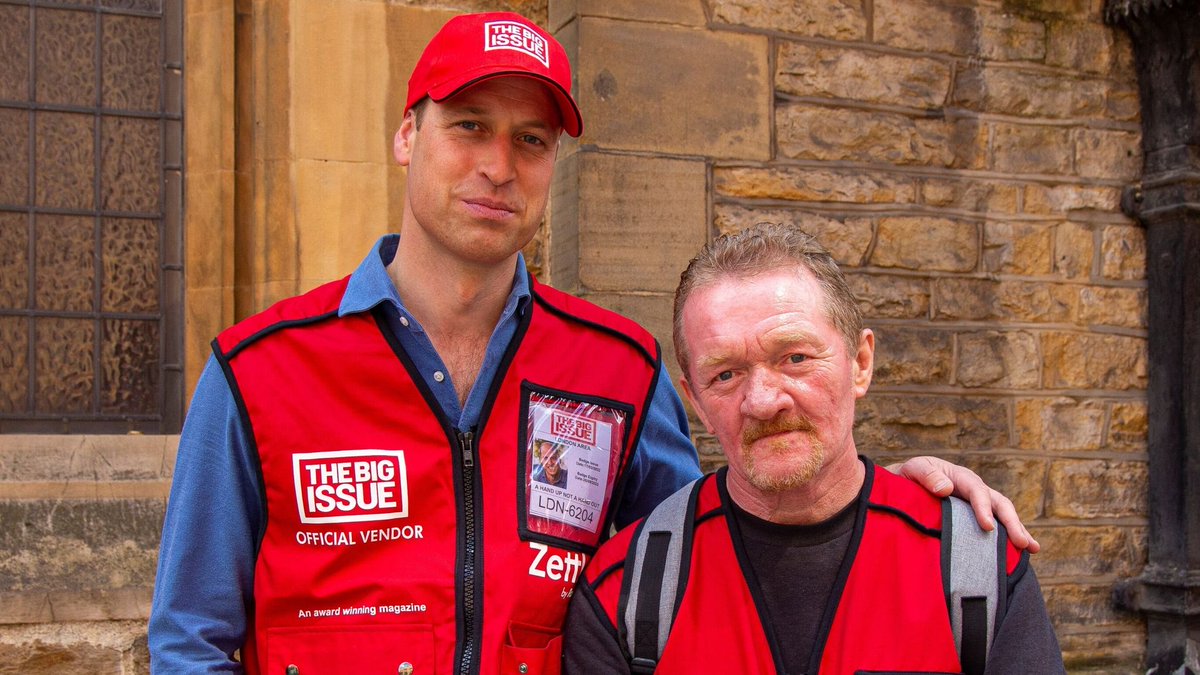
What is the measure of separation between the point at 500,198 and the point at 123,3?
2575 mm

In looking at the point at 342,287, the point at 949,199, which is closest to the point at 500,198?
the point at 342,287

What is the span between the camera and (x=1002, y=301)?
15.9ft

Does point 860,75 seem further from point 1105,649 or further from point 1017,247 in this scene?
point 1105,649

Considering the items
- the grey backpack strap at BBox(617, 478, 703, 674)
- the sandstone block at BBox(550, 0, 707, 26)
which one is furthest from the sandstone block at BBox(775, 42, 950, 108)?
the grey backpack strap at BBox(617, 478, 703, 674)

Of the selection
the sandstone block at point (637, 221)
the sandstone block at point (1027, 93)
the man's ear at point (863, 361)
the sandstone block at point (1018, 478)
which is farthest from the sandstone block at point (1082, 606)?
the man's ear at point (863, 361)

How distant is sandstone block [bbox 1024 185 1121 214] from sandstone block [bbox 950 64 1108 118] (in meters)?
0.29

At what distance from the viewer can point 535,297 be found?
Answer: 2.38 metres

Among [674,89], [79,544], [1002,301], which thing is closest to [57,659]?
[79,544]

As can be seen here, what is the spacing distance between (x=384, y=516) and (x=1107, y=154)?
12.9 ft

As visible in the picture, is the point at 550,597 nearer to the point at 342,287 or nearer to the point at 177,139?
the point at 342,287

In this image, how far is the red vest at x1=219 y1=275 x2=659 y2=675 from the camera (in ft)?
6.74

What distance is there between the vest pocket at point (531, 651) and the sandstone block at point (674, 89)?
235 cm

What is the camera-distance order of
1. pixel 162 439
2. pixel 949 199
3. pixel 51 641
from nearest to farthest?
pixel 51 641
pixel 162 439
pixel 949 199

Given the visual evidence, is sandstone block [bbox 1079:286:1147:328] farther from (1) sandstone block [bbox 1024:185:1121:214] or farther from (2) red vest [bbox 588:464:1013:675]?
(2) red vest [bbox 588:464:1013:675]
